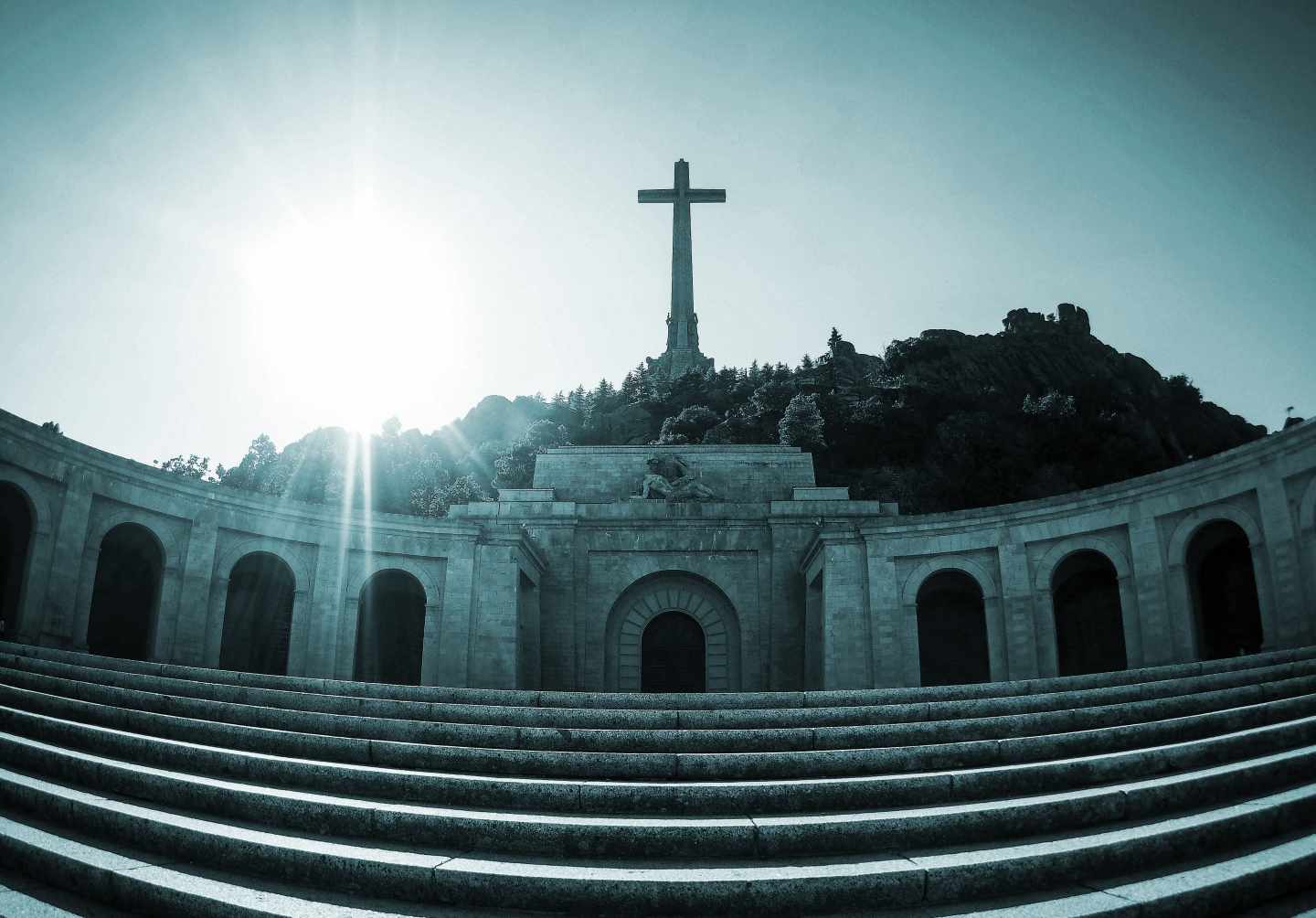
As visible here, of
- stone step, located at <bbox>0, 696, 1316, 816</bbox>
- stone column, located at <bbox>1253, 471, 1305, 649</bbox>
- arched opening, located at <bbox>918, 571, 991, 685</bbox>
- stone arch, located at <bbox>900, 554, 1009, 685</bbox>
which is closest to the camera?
stone step, located at <bbox>0, 696, 1316, 816</bbox>

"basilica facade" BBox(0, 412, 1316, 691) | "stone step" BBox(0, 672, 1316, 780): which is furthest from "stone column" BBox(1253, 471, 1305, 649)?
"stone step" BBox(0, 672, 1316, 780)

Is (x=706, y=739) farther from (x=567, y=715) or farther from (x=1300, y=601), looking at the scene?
(x=1300, y=601)

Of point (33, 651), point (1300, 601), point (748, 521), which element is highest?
point (748, 521)

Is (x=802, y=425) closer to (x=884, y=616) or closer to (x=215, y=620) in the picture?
(x=884, y=616)

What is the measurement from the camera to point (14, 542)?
811 inches

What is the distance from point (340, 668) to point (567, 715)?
15.4 meters

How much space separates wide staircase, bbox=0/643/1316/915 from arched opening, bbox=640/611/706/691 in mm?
17175

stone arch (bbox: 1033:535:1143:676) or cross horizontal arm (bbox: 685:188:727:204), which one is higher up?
cross horizontal arm (bbox: 685:188:727:204)

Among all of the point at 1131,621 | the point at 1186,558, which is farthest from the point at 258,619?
the point at 1186,558

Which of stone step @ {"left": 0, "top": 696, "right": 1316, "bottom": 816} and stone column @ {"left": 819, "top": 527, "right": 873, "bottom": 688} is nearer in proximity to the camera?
stone step @ {"left": 0, "top": 696, "right": 1316, "bottom": 816}

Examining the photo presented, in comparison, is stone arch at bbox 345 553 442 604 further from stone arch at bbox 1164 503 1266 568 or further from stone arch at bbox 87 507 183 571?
stone arch at bbox 1164 503 1266 568

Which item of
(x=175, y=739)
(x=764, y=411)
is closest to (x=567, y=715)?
(x=175, y=739)

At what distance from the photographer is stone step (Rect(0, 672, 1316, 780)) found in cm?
841

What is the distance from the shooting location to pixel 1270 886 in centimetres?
609
